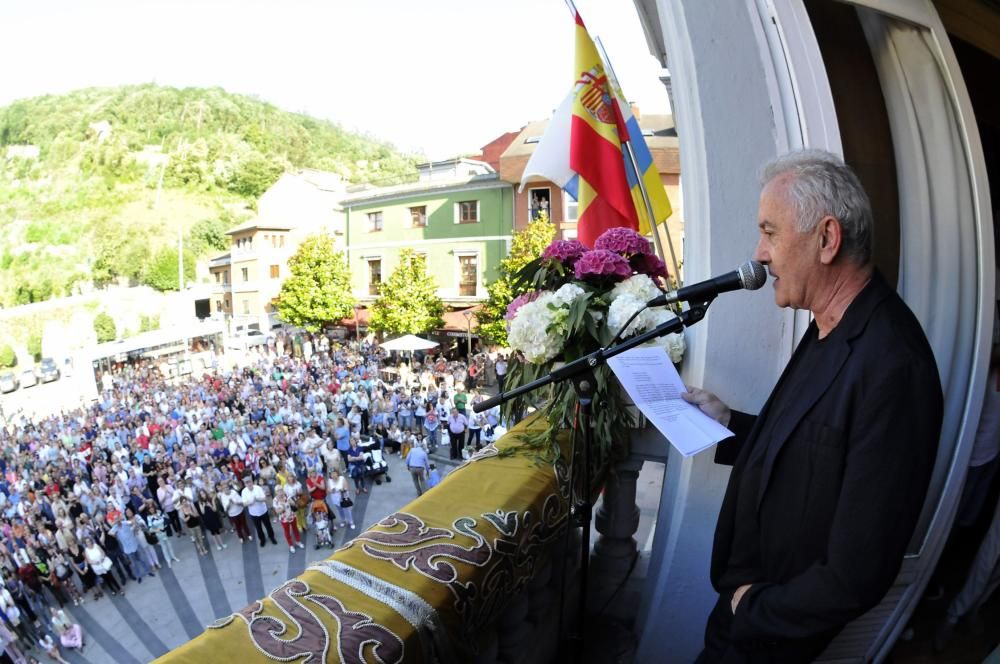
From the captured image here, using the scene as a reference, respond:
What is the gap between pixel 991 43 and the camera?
6.68ft

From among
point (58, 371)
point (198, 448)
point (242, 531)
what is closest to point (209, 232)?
point (58, 371)

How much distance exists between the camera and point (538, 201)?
2300 centimetres

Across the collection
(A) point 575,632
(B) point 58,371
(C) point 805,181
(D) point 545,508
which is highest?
(C) point 805,181

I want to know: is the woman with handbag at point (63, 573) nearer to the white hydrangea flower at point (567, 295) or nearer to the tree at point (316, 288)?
the white hydrangea flower at point (567, 295)

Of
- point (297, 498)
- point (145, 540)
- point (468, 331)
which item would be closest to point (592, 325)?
point (297, 498)

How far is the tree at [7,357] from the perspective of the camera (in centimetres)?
3297

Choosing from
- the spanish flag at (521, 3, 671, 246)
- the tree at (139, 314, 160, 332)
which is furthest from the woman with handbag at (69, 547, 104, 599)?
the tree at (139, 314, 160, 332)

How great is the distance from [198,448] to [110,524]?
11.9 feet

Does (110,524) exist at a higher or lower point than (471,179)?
lower

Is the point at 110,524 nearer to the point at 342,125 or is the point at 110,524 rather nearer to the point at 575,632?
the point at 575,632

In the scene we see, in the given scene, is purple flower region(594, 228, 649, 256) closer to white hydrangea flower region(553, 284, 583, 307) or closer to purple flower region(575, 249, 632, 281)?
purple flower region(575, 249, 632, 281)

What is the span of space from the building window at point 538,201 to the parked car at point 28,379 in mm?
25650

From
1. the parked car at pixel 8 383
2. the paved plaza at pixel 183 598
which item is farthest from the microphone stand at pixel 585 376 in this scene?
the parked car at pixel 8 383

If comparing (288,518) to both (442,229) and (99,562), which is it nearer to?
(99,562)
